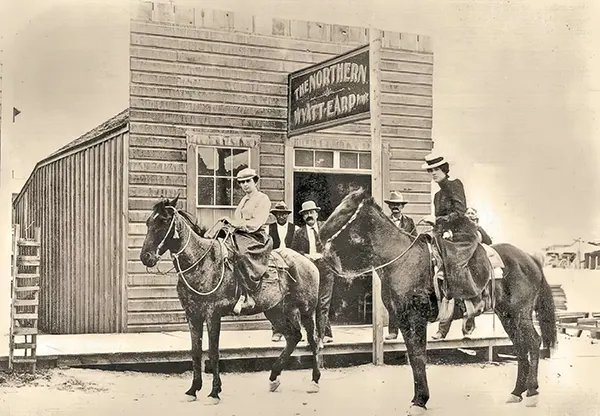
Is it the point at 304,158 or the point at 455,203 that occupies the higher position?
the point at 304,158

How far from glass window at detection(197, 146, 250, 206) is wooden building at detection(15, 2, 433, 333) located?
10 millimetres

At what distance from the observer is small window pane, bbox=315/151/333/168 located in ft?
26.5

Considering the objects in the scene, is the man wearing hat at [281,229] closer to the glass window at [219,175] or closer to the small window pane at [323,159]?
the glass window at [219,175]

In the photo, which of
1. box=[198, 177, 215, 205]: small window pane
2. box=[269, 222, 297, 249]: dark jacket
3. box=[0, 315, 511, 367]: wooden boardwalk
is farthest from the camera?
box=[198, 177, 215, 205]: small window pane

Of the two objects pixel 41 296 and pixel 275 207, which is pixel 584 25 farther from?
pixel 41 296

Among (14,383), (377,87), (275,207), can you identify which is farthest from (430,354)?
(14,383)

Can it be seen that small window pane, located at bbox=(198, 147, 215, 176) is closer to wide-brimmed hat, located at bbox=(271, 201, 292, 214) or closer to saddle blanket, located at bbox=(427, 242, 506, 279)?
A: wide-brimmed hat, located at bbox=(271, 201, 292, 214)

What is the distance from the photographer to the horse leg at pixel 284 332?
682cm

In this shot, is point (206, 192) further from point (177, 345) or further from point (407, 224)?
point (407, 224)

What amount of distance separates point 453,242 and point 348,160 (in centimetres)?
190

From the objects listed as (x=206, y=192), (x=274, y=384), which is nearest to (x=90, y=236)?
(x=206, y=192)

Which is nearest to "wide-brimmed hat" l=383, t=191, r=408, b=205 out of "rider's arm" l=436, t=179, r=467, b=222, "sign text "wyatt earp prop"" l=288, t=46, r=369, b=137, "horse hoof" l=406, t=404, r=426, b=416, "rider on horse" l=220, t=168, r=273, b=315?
"sign text "wyatt earp prop"" l=288, t=46, r=369, b=137

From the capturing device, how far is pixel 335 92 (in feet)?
24.3

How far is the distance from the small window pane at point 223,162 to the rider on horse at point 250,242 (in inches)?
27.8
